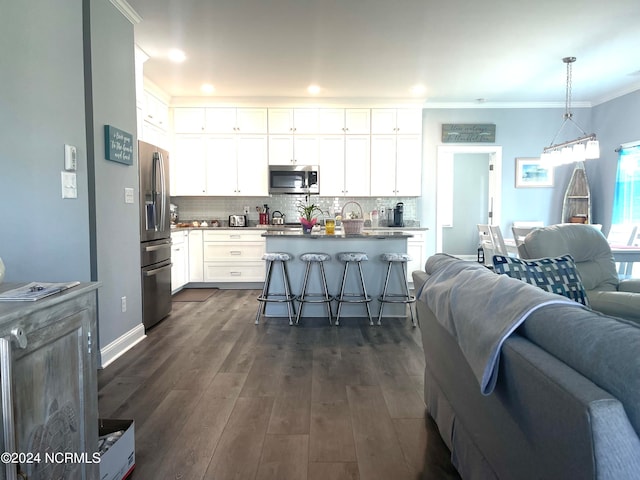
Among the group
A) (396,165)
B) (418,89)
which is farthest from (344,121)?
(418,89)

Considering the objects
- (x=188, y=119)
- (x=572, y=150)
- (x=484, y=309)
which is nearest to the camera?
(x=484, y=309)

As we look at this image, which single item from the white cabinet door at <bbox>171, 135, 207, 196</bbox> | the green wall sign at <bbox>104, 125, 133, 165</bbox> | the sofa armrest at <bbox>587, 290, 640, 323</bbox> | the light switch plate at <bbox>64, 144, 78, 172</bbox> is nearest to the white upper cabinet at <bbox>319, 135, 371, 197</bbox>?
the white cabinet door at <bbox>171, 135, 207, 196</bbox>

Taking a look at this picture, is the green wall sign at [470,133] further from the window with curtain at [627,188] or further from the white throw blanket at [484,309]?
the white throw blanket at [484,309]

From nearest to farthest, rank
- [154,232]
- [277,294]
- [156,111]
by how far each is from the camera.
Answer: [154,232] < [277,294] < [156,111]

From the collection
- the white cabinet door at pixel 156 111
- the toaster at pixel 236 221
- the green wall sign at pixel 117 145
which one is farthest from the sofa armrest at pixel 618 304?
the white cabinet door at pixel 156 111

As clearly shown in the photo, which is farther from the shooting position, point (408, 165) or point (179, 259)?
point (408, 165)

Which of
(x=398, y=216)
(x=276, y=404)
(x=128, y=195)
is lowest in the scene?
(x=276, y=404)

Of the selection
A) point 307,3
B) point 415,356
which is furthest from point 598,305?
point 307,3

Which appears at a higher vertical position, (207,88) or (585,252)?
(207,88)

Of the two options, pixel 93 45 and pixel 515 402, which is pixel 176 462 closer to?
pixel 515 402

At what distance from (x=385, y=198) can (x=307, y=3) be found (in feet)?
11.6

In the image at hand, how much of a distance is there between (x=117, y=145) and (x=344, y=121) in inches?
143

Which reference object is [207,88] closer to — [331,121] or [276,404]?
[331,121]

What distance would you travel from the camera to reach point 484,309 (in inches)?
48.8
